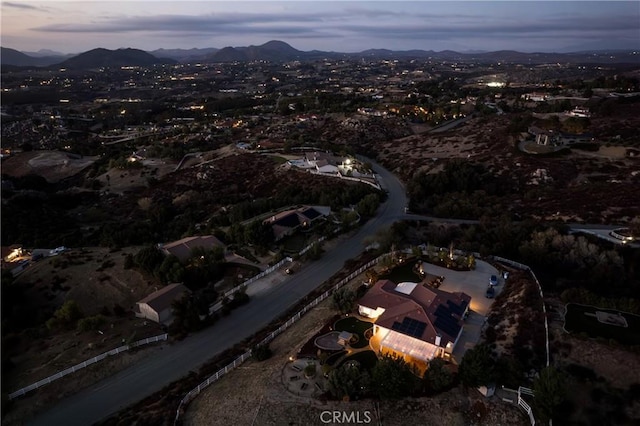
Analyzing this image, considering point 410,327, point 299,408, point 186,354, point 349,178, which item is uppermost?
point 349,178

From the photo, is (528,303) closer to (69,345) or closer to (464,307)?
(464,307)

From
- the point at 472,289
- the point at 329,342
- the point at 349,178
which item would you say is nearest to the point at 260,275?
the point at 329,342

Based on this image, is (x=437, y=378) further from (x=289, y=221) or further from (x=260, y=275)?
(x=289, y=221)

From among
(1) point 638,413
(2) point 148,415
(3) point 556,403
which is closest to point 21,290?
(2) point 148,415

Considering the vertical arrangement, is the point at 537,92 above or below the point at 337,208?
above

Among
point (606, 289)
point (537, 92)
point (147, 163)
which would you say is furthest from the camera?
point (537, 92)

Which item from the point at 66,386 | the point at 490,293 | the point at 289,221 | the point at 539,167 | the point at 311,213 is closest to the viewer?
the point at 66,386

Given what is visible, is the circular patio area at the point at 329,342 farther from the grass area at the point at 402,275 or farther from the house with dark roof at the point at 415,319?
the grass area at the point at 402,275
